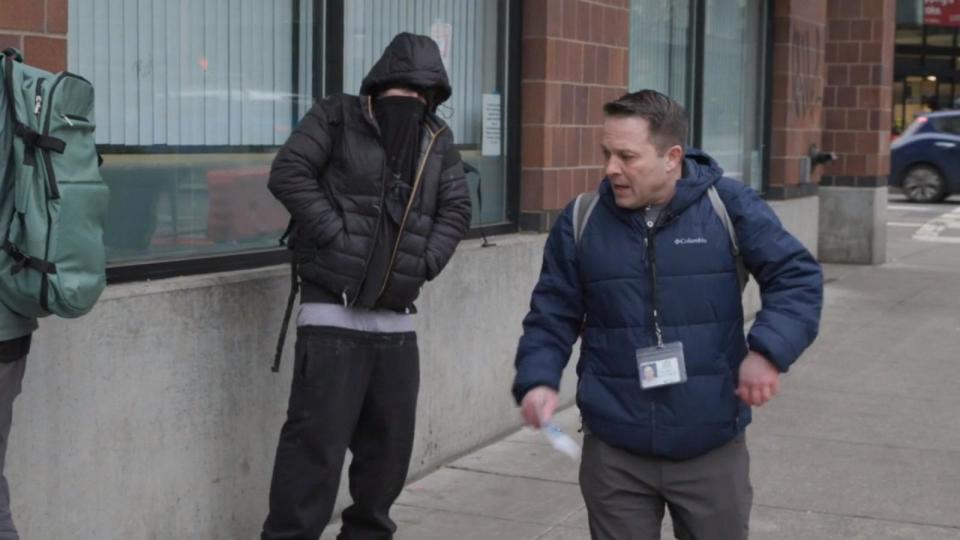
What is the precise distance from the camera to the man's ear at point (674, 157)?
4.09 metres

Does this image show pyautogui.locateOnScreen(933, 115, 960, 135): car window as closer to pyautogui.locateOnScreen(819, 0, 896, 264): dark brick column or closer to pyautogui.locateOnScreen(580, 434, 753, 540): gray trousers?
pyautogui.locateOnScreen(819, 0, 896, 264): dark brick column

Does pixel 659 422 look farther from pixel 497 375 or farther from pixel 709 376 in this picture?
pixel 497 375

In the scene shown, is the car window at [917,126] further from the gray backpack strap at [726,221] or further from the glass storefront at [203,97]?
the gray backpack strap at [726,221]

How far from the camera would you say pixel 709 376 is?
408 cm

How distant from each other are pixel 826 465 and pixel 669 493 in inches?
144

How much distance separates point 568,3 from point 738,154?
194 inches

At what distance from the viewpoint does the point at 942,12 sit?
28516 mm

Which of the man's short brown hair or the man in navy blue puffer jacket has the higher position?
the man's short brown hair

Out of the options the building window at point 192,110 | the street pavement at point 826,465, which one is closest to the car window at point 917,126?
the street pavement at point 826,465

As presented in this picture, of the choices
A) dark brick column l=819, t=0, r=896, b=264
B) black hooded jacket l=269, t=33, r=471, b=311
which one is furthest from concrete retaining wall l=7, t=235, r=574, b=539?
dark brick column l=819, t=0, r=896, b=264

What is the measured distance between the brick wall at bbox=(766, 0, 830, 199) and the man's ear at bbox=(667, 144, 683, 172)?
32.5 ft

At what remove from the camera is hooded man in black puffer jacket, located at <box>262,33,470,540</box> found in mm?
5344

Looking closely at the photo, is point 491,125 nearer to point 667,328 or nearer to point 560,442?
point 667,328

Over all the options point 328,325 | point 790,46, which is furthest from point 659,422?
point 790,46
